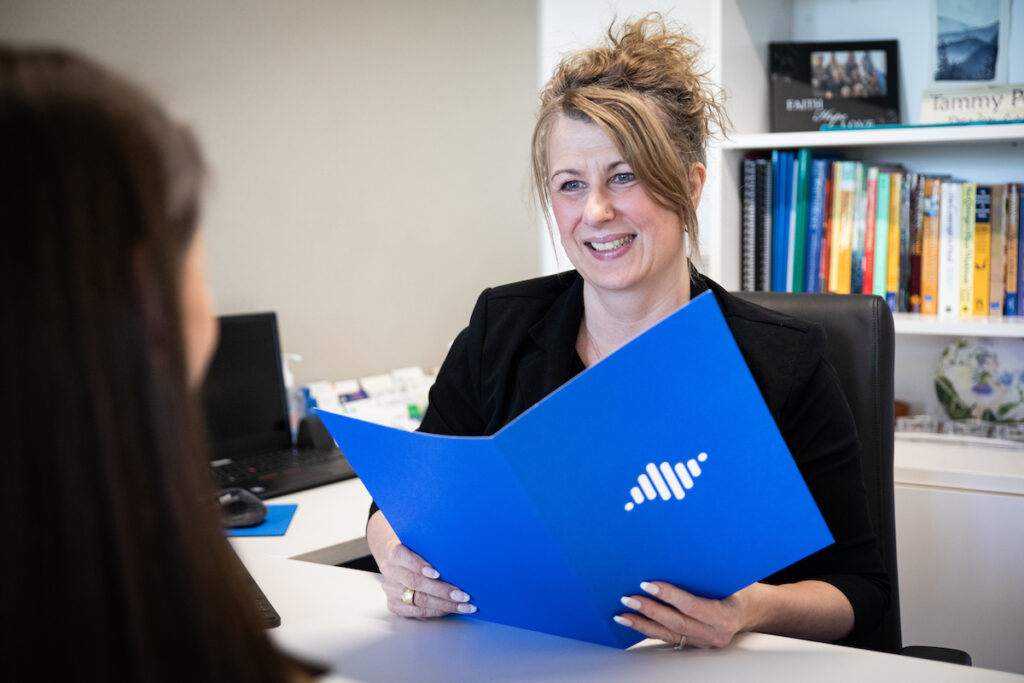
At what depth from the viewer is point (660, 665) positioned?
35.5 inches

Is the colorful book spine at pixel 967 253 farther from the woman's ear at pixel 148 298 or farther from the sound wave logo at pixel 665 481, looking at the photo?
the woman's ear at pixel 148 298

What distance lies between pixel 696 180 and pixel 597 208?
7.5 inches

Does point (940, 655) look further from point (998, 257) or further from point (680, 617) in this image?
point (998, 257)

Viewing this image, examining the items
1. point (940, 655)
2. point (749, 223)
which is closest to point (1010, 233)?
point (749, 223)

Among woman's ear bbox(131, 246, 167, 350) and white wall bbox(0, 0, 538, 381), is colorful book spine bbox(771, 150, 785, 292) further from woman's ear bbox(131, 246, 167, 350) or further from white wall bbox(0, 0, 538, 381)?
woman's ear bbox(131, 246, 167, 350)

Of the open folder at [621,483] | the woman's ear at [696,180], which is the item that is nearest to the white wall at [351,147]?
the woman's ear at [696,180]

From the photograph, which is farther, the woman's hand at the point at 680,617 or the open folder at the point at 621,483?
the woman's hand at the point at 680,617

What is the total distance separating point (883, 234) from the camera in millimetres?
2117

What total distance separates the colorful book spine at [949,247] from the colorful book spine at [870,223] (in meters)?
0.14

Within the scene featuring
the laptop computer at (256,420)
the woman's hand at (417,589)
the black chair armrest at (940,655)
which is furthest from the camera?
the laptop computer at (256,420)

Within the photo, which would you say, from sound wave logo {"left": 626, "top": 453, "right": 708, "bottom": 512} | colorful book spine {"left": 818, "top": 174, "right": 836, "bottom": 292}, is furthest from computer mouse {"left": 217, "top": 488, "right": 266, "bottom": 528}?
colorful book spine {"left": 818, "top": 174, "right": 836, "bottom": 292}

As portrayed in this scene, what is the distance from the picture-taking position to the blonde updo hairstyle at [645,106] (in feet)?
4.29

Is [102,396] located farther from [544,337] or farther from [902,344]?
[902,344]

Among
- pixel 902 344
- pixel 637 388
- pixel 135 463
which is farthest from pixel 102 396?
pixel 902 344
